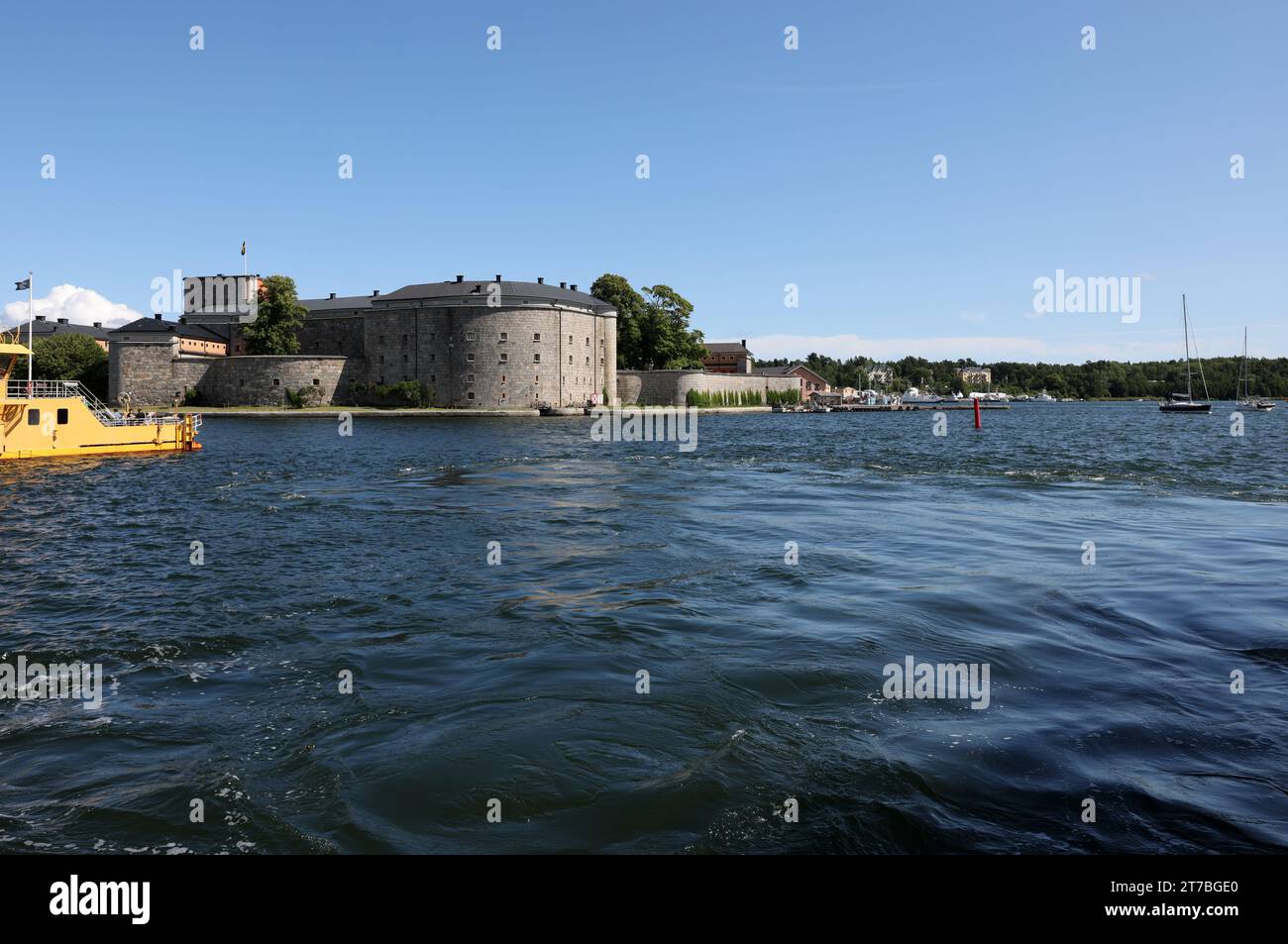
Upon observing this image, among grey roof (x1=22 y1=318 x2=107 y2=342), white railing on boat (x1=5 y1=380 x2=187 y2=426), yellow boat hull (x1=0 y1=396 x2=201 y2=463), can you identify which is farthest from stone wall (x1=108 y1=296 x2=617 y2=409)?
yellow boat hull (x1=0 y1=396 x2=201 y2=463)

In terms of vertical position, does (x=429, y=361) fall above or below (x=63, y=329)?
below

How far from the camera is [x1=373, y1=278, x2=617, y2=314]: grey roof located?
84000mm

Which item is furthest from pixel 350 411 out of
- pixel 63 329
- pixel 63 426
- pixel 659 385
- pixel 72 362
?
pixel 63 329

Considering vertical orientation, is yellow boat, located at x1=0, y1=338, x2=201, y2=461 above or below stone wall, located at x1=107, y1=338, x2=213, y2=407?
below

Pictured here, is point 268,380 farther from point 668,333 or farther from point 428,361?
point 668,333

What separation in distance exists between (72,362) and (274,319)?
22.8m

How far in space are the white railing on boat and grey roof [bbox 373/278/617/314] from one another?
163 feet

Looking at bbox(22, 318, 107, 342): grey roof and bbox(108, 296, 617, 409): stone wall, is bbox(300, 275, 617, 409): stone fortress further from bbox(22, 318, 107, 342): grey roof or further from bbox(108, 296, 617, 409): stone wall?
bbox(22, 318, 107, 342): grey roof

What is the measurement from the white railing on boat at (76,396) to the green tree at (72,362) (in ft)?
204

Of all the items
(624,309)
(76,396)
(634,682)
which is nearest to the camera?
(634,682)

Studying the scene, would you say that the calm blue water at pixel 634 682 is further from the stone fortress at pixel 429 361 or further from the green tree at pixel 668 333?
the green tree at pixel 668 333

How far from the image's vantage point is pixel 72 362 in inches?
3450
